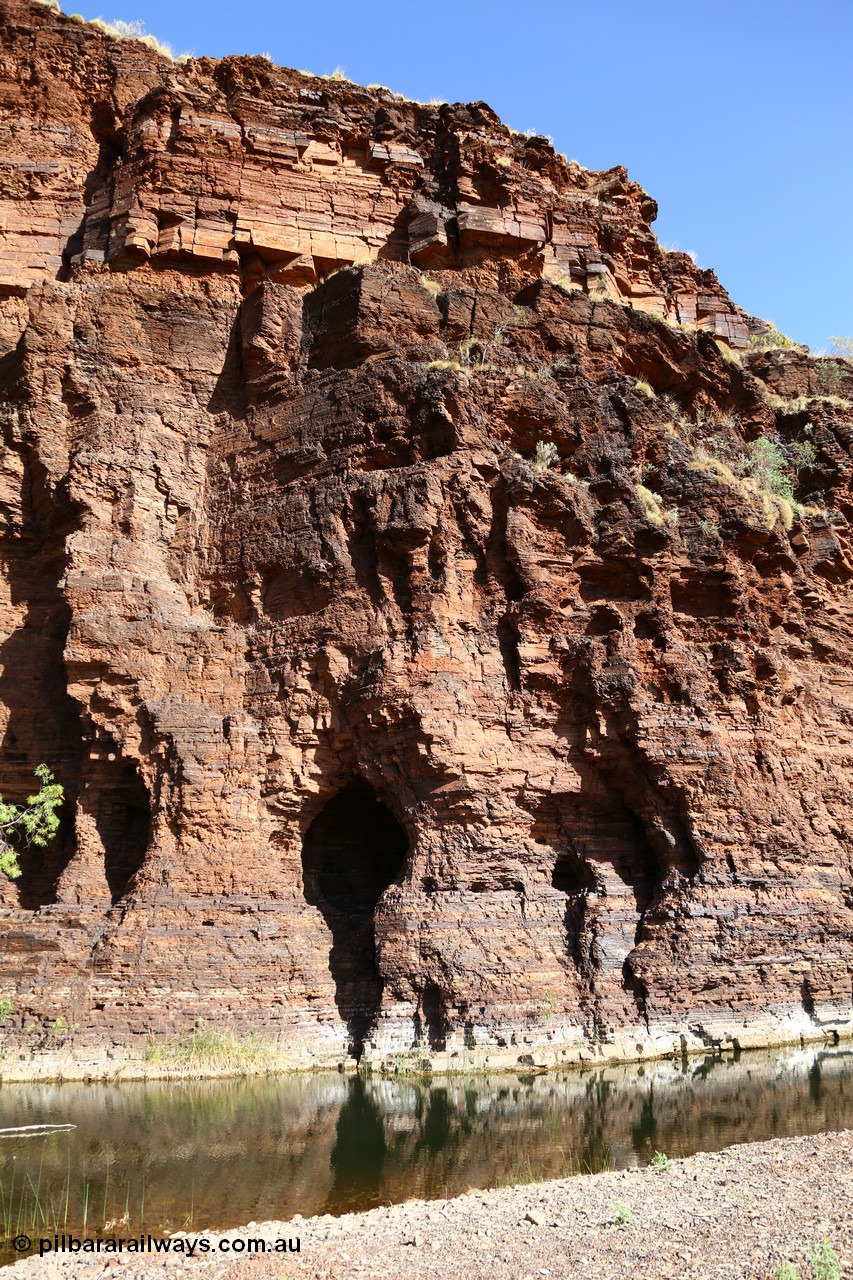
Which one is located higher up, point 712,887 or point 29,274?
point 29,274

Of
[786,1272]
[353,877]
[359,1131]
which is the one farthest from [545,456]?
[786,1272]

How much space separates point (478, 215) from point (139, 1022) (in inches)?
853

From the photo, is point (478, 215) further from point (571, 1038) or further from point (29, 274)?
point (571, 1038)

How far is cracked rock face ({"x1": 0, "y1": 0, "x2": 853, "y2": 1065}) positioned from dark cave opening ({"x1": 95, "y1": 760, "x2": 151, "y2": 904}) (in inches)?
3.1

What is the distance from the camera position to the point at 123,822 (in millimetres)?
21062

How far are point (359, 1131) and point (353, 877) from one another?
8.81 m

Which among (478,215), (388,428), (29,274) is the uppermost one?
(478,215)

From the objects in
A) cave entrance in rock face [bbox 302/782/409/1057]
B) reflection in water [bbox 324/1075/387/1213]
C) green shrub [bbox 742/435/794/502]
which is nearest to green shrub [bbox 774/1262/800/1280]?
reflection in water [bbox 324/1075/387/1213]

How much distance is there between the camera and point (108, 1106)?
14977 millimetres

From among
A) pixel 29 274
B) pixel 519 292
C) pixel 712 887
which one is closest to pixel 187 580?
pixel 29 274

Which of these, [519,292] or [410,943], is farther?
[519,292]

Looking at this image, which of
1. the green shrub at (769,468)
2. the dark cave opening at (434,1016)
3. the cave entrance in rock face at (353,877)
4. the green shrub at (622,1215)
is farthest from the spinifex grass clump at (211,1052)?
the green shrub at (769,468)

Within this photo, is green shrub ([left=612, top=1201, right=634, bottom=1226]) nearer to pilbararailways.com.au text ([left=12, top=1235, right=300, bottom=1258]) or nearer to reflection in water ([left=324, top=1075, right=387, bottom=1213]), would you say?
reflection in water ([left=324, top=1075, right=387, bottom=1213])

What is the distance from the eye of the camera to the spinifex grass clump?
17312 mm
